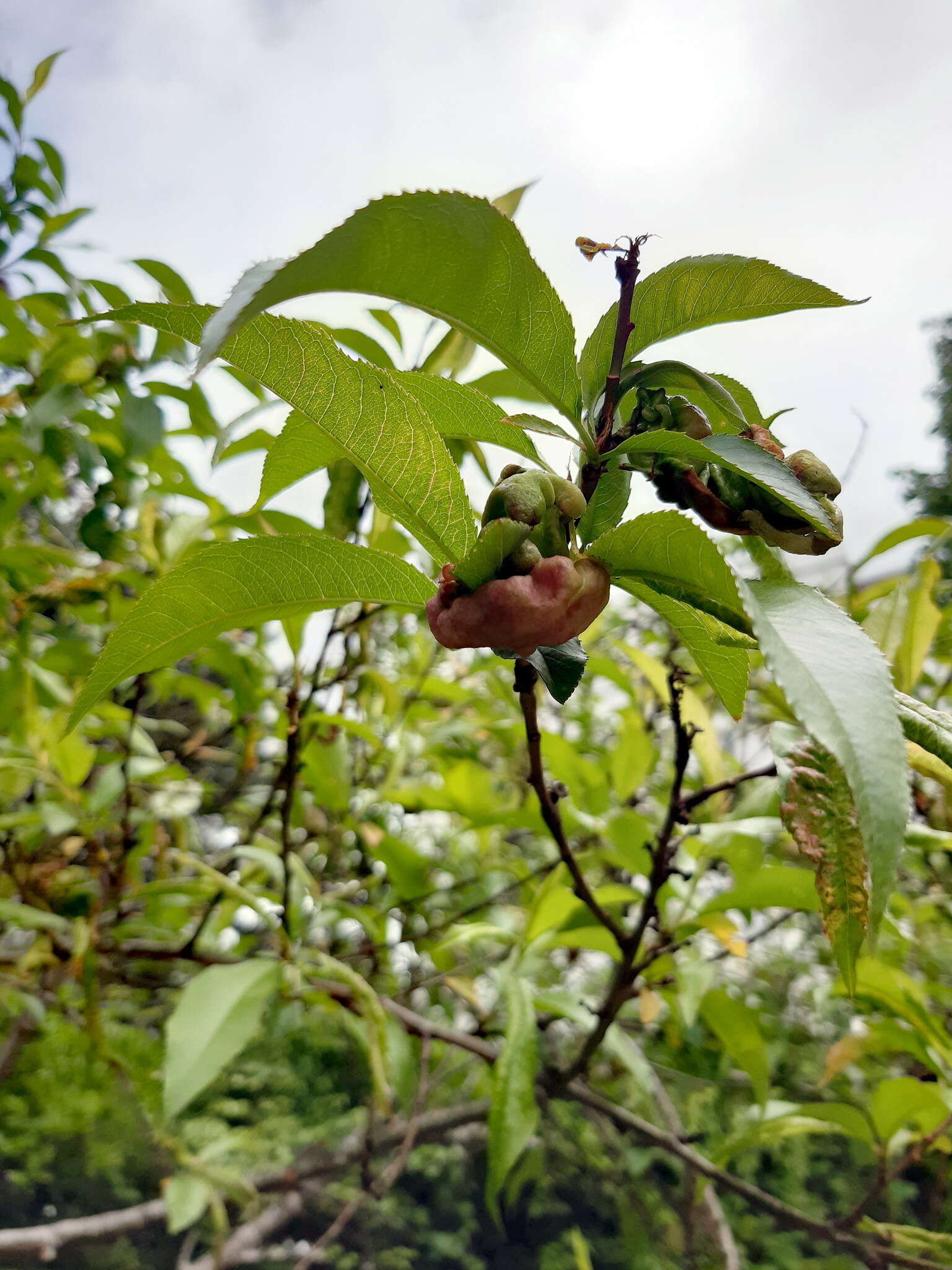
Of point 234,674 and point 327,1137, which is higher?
point 234,674

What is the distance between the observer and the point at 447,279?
36 cm

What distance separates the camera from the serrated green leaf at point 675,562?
0.34 meters

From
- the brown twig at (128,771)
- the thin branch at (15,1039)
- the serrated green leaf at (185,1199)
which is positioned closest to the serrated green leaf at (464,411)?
the brown twig at (128,771)

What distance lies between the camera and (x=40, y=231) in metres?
1.38

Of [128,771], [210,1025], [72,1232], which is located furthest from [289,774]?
[72,1232]

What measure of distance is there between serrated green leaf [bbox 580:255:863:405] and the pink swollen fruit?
16 centimetres

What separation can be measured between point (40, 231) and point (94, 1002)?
1.27 metres

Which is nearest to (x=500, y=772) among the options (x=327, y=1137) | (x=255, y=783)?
(x=255, y=783)

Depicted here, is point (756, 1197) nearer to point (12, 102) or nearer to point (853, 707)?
point (853, 707)

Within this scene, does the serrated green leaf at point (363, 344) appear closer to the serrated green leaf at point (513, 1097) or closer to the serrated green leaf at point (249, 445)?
the serrated green leaf at point (249, 445)

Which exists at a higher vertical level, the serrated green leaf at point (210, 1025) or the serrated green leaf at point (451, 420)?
the serrated green leaf at point (451, 420)

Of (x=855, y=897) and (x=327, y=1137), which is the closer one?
(x=855, y=897)

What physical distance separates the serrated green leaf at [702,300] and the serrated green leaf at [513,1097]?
24.4 inches

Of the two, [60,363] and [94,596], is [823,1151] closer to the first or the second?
[94,596]
